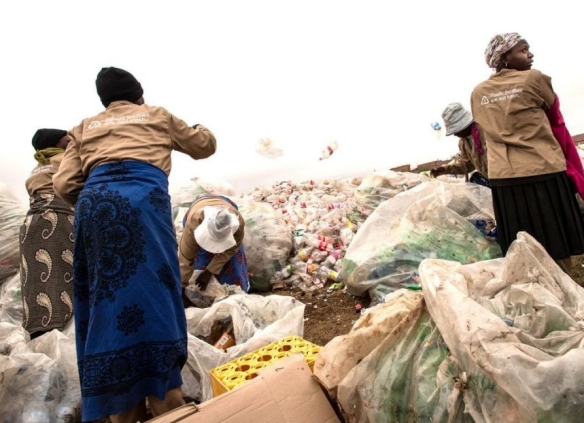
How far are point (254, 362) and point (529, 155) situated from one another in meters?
1.76

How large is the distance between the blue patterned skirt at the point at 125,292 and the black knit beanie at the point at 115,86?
40 cm

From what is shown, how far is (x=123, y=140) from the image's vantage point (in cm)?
168

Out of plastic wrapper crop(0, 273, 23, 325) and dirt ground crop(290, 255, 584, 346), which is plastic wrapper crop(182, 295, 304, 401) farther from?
plastic wrapper crop(0, 273, 23, 325)

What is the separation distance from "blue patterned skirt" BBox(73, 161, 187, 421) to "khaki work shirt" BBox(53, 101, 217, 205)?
0.07m

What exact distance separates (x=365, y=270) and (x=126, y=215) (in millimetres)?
1774

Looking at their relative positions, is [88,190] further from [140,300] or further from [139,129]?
[140,300]

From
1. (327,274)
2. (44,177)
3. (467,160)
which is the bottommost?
(327,274)

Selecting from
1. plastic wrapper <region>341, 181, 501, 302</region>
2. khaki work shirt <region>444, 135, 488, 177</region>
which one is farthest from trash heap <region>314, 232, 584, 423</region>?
khaki work shirt <region>444, 135, 488, 177</region>

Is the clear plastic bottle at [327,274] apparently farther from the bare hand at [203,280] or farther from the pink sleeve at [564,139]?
the pink sleeve at [564,139]

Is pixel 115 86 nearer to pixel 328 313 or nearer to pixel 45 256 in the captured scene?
pixel 45 256

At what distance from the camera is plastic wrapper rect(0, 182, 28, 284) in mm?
3254

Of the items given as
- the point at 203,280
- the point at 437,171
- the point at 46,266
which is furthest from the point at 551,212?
the point at 46,266

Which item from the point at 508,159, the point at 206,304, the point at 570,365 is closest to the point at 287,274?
the point at 206,304

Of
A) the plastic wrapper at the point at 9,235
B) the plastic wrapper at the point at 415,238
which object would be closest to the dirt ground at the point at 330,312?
the plastic wrapper at the point at 415,238
